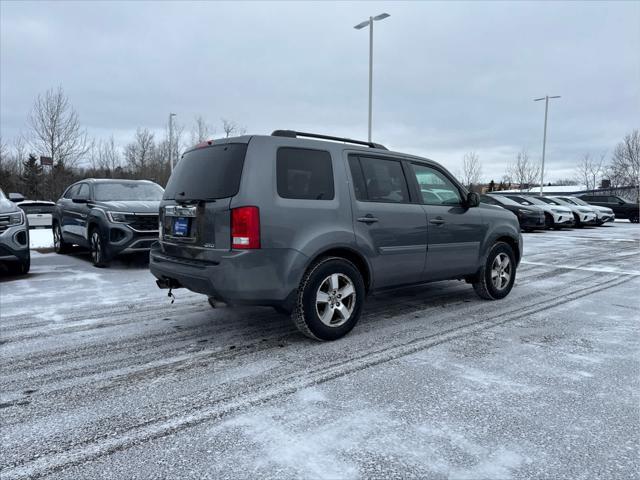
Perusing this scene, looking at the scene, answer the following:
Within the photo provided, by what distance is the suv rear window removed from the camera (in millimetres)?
4055


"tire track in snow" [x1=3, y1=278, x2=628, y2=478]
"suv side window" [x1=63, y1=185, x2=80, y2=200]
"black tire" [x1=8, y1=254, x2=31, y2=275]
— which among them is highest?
"suv side window" [x1=63, y1=185, x2=80, y2=200]

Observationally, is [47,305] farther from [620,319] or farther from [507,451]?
[620,319]

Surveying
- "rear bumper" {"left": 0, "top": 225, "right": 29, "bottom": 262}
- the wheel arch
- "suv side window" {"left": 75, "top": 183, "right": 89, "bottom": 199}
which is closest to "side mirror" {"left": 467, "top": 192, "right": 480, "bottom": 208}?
the wheel arch

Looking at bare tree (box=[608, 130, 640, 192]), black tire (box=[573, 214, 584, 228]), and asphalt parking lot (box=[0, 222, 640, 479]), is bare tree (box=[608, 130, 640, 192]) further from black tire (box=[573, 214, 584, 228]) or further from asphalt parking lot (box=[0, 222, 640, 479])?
asphalt parking lot (box=[0, 222, 640, 479])

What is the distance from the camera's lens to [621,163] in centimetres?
5581

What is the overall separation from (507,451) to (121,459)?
2022mm

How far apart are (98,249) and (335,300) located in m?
6.19

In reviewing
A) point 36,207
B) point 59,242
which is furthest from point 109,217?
point 36,207

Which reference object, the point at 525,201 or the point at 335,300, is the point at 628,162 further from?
the point at 335,300

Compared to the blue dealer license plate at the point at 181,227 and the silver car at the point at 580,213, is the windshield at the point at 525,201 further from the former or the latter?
the blue dealer license plate at the point at 181,227

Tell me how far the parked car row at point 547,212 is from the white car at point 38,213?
58.2 ft

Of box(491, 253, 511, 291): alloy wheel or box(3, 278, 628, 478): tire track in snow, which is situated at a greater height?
box(491, 253, 511, 291): alloy wheel

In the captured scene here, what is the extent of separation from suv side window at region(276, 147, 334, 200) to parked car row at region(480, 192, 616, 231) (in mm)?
15446

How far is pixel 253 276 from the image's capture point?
3922 millimetres
